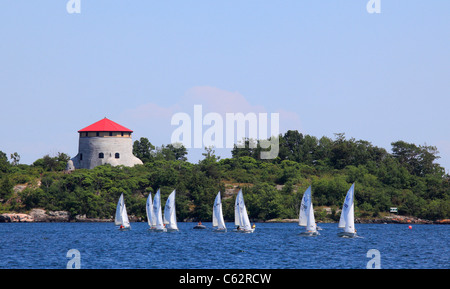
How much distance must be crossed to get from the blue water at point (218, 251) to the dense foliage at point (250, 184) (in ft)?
137

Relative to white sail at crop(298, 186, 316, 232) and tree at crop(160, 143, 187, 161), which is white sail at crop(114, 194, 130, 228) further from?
tree at crop(160, 143, 187, 161)

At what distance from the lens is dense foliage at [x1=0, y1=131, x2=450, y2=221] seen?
406 ft

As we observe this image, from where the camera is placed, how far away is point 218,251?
60438 millimetres

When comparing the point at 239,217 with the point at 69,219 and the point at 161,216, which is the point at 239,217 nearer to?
the point at 161,216

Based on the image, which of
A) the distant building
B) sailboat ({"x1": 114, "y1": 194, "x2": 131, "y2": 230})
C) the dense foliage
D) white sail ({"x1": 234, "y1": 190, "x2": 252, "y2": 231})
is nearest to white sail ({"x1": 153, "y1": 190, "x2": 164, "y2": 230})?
Answer: sailboat ({"x1": 114, "y1": 194, "x2": 131, "y2": 230})

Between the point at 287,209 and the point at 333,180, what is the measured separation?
12.0 m

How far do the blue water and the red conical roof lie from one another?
66288 mm

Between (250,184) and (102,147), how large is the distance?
3206 cm

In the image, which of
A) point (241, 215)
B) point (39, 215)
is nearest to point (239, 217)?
point (241, 215)

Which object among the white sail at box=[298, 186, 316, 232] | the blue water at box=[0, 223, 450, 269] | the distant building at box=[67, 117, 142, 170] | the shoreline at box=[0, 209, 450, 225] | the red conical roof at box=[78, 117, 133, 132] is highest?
the red conical roof at box=[78, 117, 133, 132]

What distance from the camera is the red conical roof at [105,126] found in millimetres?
146500
